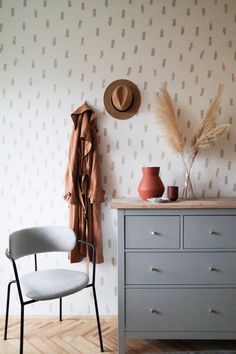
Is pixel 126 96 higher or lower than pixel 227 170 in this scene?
higher

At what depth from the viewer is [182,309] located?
1.90m

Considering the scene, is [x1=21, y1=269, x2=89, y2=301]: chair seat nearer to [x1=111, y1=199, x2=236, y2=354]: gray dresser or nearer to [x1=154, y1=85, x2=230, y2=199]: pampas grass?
[x1=111, y1=199, x2=236, y2=354]: gray dresser

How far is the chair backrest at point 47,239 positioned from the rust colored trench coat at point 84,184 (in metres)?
0.11

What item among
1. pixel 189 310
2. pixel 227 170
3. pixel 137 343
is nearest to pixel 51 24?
pixel 227 170

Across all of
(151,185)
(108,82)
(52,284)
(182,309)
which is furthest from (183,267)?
(108,82)

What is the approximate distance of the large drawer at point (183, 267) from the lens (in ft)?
6.16

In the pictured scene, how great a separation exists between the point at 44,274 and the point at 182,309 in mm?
992

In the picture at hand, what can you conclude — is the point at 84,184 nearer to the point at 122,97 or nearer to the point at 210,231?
the point at 122,97

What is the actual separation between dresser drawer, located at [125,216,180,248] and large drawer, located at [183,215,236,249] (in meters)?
0.08

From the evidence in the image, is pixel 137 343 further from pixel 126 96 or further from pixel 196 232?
pixel 126 96

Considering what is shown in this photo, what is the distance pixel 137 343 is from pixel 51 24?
261 cm

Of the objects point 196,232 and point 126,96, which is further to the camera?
point 126,96

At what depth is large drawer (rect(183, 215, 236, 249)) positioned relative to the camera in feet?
6.13

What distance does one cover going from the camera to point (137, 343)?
6.87ft
